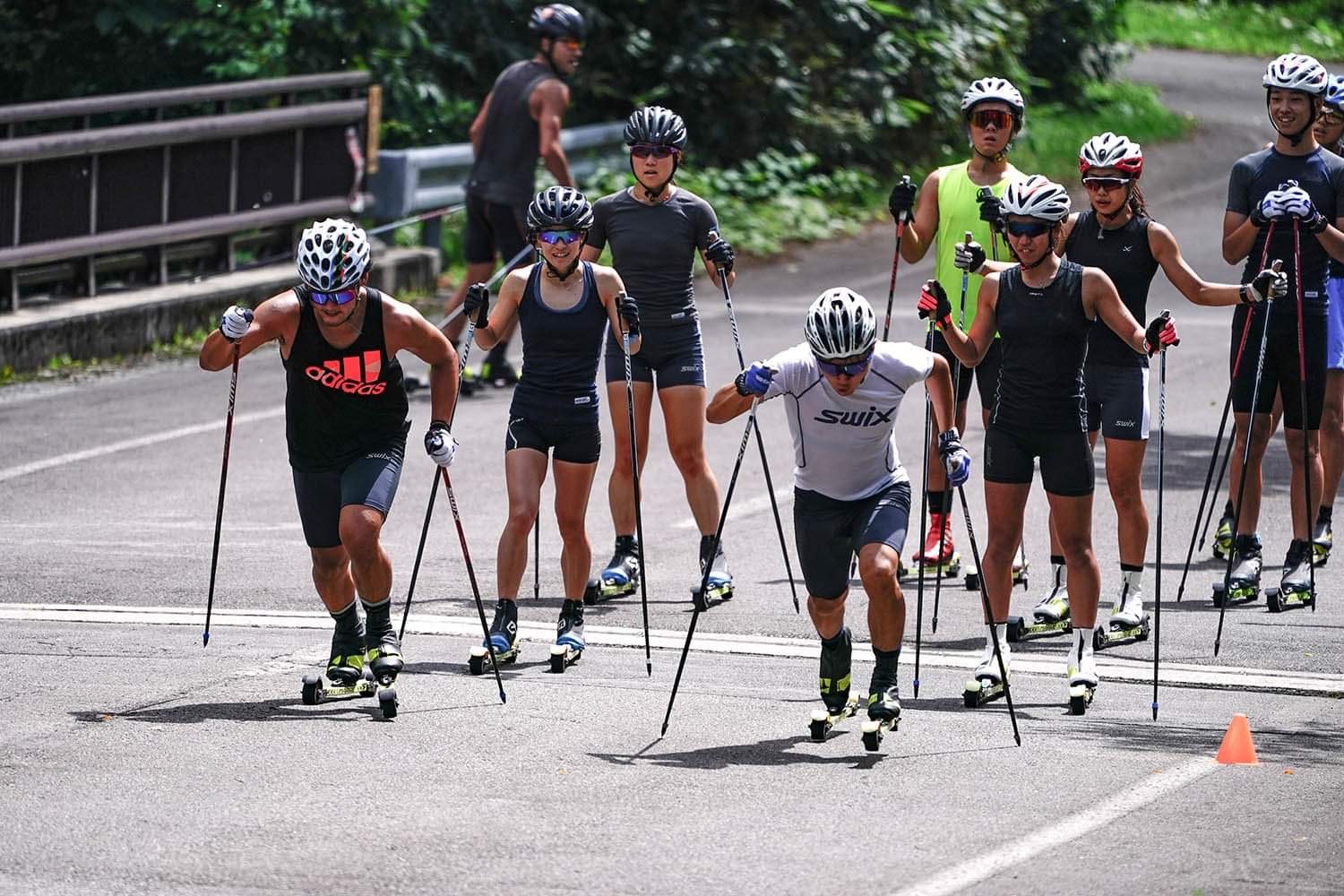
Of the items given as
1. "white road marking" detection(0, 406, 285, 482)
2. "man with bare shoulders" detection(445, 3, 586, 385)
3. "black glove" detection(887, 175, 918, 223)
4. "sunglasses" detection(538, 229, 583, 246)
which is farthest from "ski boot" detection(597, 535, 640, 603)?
"man with bare shoulders" detection(445, 3, 586, 385)

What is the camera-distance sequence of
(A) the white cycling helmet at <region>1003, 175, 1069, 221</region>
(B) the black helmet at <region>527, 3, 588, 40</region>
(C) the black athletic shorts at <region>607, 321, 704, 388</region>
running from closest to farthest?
(A) the white cycling helmet at <region>1003, 175, 1069, 221</region> → (C) the black athletic shorts at <region>607, 321, 704, 388</region> → (B) the black helmet at <region>527, 3, 588, 40</region>

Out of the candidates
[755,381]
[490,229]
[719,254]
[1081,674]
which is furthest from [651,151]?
[490,229]

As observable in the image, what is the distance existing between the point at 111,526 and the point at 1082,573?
18.6 feet

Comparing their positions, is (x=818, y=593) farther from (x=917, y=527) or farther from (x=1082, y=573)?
(x=917, y=527)

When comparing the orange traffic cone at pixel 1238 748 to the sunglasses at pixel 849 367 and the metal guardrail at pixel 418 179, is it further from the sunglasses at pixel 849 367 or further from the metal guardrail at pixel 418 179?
the metal guardrail at pixel 418 179

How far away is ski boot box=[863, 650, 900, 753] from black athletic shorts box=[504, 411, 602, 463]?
194 centimetres

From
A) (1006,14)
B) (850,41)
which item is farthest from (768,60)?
(1006,14)

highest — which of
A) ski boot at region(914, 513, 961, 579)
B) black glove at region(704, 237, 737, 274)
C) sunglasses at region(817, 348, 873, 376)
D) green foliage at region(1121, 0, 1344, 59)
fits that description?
green foliage at region(1121, 0, 1344, 59)

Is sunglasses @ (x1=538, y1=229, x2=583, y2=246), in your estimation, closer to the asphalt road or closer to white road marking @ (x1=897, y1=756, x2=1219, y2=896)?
the asphalt road

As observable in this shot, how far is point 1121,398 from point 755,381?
240cm

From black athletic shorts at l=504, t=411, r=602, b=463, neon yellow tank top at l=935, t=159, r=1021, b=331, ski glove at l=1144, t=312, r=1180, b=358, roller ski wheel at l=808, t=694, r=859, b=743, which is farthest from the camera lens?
neon yellow tank top at l=935, t=159, r=1021, b=331

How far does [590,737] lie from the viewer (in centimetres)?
844

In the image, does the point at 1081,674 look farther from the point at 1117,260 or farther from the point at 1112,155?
the point at 1112,155

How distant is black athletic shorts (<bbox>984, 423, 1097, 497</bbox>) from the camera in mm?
9180
